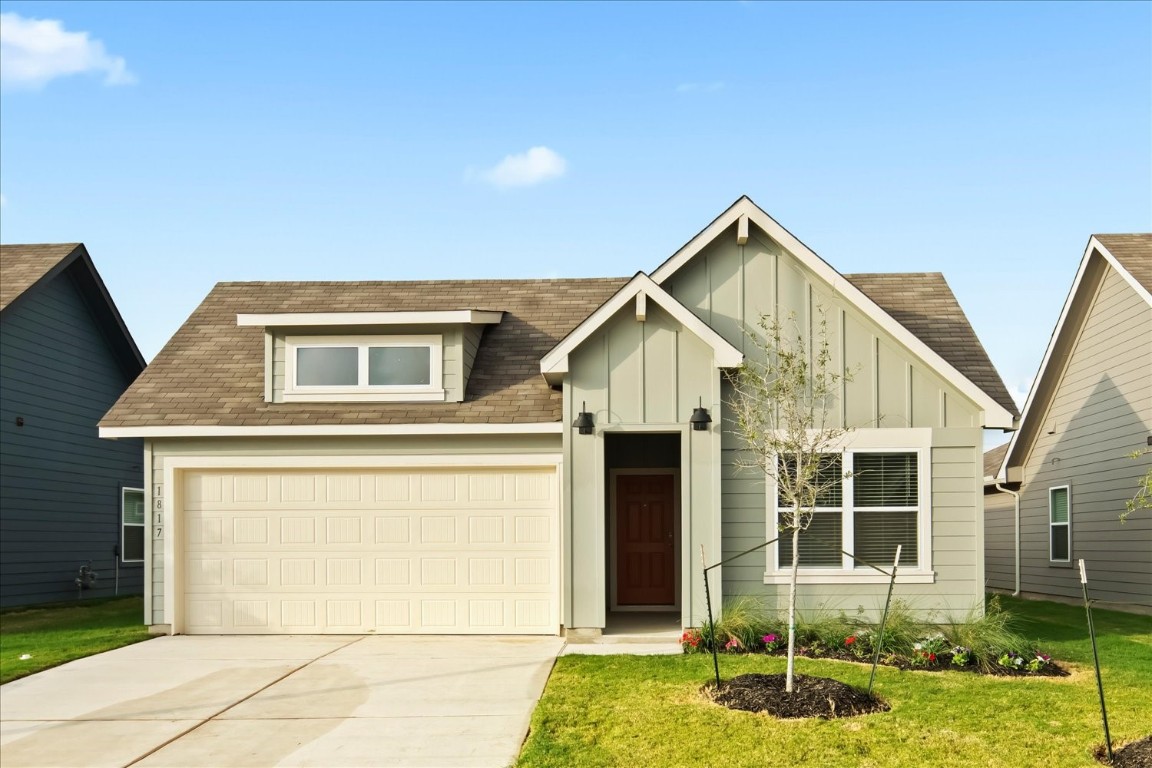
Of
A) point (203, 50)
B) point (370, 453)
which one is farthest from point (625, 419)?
point (203, 50)

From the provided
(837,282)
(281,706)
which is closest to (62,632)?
(281,706)

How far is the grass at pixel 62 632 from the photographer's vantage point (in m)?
12.5

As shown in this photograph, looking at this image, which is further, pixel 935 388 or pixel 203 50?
pixel 203 50

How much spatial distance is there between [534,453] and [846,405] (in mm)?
4094

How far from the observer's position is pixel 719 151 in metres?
15.0

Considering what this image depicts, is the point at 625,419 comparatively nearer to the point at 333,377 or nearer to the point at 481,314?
the point at 481,314

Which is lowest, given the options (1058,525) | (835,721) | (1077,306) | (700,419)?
(835,721)

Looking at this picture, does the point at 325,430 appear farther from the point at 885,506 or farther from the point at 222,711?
the point at 885,506

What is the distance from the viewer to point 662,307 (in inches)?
529

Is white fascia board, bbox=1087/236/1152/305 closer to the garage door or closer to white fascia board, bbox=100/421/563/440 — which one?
white fascia board, bbox=100/421/563/440

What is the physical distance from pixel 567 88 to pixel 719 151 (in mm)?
3972

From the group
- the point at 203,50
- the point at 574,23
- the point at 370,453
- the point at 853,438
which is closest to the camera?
the point at 853,438

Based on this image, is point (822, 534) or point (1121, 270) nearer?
point (822, 534)

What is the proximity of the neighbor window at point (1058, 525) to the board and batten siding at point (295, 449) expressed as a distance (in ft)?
35.3
